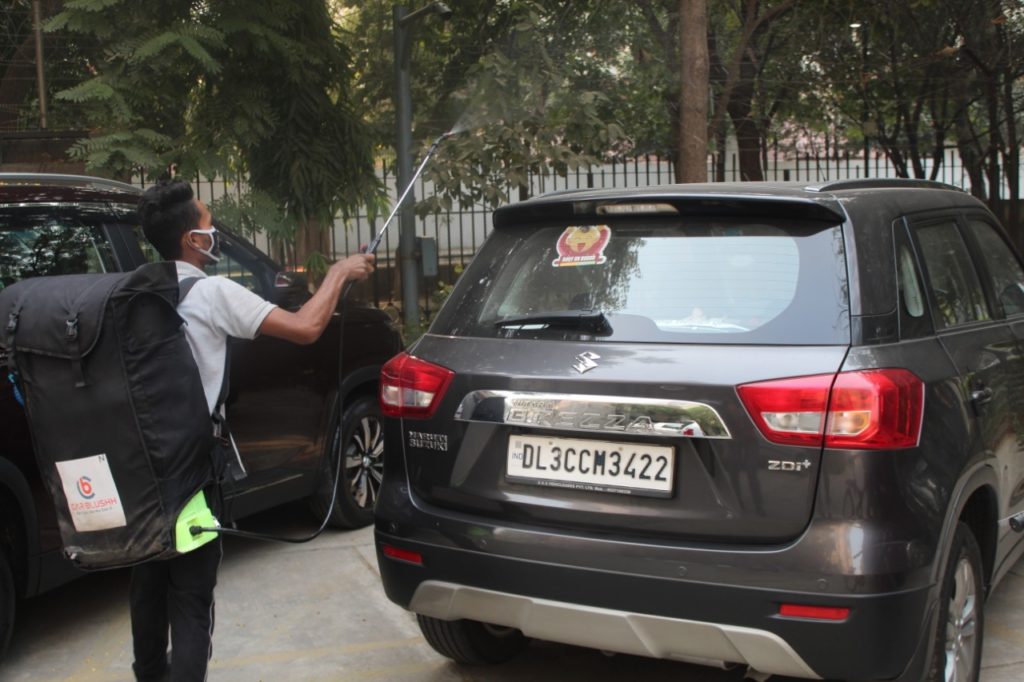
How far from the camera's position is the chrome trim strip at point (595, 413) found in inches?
116

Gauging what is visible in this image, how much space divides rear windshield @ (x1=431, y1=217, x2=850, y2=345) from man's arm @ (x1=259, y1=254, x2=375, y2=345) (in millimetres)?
440

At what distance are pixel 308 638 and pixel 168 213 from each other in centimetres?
211

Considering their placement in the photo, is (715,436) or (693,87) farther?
(693,87)

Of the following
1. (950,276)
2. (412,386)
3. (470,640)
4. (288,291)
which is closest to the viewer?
(412,386)

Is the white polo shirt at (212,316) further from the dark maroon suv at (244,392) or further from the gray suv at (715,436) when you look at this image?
the gray suv at (715,436)

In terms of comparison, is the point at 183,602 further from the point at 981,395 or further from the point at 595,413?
the point at 981,395

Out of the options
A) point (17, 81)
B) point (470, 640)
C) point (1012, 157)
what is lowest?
point (470, 640)

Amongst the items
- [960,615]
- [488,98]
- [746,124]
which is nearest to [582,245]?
[960,615]

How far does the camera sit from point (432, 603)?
133 inches

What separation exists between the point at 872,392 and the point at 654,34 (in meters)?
9.15

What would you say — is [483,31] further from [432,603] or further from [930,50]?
[432,603]

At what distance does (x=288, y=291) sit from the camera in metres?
5.41

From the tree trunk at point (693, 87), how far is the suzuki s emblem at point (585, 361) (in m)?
4.75

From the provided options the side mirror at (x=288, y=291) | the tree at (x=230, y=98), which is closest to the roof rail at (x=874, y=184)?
the side mirror at (x=288, y=291)
